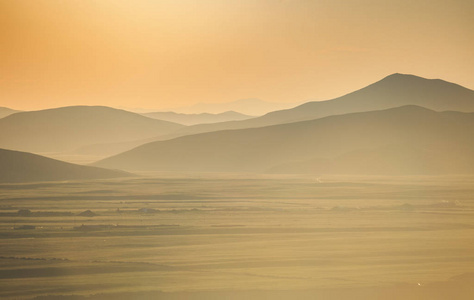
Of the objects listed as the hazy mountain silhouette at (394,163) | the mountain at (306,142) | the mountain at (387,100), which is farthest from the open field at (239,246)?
the mountain at (387,100)

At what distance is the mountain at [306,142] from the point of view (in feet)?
279

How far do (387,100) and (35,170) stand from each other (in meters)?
89.0

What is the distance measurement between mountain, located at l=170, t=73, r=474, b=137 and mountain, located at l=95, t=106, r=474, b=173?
35014mm

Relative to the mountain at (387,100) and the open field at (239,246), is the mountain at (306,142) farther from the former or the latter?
the open field at (239,246)

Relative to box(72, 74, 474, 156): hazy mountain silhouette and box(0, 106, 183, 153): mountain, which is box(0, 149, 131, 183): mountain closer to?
box(72, 74, 474, 156): hazy mountain silhouette

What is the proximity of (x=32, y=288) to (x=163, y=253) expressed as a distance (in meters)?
5.82

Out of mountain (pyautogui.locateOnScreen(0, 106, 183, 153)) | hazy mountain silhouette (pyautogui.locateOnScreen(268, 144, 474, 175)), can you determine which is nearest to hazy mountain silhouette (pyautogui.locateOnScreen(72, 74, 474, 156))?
mountain (pyautogui.locateOnScreen(0, 106, 183, 153))

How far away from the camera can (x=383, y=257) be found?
23375 millimetres

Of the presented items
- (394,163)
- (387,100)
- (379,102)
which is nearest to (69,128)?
(379,102)

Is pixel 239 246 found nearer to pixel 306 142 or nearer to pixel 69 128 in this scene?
pixel 306 142

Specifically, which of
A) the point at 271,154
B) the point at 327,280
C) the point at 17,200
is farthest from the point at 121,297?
the point at 271,154

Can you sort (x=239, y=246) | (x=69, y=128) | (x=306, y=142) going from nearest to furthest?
(x=239, y=246), (x=306, y=142), (x=69, y=128)

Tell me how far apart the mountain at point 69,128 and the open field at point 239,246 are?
12069cm

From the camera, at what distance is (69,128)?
169750 mm
